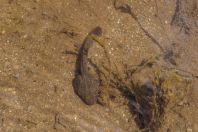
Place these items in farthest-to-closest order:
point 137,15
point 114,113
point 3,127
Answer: point 137,15 → point 114,113 → point 3,127

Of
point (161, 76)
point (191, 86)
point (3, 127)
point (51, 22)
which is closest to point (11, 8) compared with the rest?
point (51, 22)

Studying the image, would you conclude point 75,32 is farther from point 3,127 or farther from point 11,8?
point 3,127

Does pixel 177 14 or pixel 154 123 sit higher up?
pixel 177 14

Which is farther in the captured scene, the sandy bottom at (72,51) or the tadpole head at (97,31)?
the tadpole head at (97,31)

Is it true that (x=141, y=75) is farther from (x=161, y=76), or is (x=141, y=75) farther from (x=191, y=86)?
(x=191, y=86)

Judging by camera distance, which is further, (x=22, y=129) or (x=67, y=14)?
(x=67, y=14)

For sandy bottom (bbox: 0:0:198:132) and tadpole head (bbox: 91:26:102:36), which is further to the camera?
tadpole head (bbox: 91:26:102:36)

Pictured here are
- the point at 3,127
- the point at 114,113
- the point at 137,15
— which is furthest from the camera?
the point at 137,15

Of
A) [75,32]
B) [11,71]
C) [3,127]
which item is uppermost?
[75,32]

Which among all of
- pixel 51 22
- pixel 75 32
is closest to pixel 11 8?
pixel 51 22

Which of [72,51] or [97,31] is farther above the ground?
[97,31]
